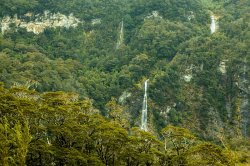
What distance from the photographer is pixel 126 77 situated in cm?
7869

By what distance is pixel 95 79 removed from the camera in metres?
80.4

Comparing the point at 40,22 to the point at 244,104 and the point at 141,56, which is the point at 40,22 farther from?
the point at 244,104

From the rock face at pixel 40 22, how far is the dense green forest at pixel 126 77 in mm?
227

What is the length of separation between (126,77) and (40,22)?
28567 mm

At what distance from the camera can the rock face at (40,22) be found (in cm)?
9212

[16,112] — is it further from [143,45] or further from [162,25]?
[162,25]

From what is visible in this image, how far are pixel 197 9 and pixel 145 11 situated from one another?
12685mm

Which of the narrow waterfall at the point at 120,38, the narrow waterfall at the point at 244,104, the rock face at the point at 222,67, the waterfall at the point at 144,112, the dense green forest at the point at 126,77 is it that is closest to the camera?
the dense green forest at the point at 126,77

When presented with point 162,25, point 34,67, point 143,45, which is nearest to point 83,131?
point 34,67

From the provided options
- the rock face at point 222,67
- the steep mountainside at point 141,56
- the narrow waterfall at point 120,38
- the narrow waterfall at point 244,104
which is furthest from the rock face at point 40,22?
the narrow waterfall at point 244,104

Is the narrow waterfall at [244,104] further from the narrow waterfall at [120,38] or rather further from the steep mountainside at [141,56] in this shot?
the narrow waterfall at [120,38]

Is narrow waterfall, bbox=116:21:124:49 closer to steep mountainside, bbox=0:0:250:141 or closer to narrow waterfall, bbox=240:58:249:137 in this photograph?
steep mountainside, bbox=0:0:250:141

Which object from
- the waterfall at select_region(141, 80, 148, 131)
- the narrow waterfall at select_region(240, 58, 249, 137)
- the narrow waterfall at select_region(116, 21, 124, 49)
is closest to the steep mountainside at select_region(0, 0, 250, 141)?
the narrow waterfall at select_region(116, 21, 124, 49)

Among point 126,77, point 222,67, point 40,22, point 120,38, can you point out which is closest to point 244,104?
point 222,67
